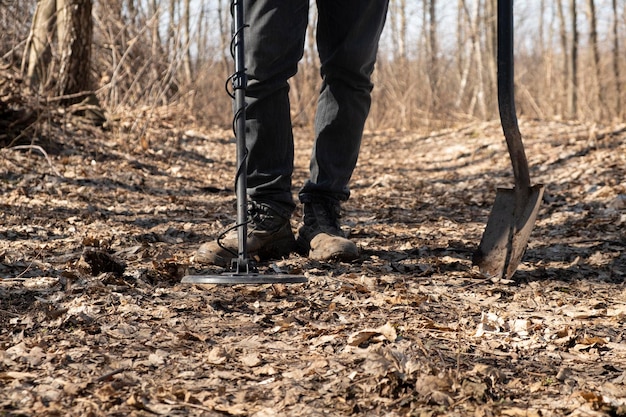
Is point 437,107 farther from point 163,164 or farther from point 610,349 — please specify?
point 610,349

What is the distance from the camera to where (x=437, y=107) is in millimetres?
12891

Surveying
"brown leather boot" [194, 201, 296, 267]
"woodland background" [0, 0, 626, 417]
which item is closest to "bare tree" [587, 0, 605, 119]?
"woodland background" [0, 0, 626, 417]

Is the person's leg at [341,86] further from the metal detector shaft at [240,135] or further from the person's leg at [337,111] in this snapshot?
the metal detector shaft at [240,135]

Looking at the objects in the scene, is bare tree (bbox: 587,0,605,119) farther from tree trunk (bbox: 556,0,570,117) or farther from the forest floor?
the forest floor

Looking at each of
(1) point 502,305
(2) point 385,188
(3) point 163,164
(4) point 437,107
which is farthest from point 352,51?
(4) point 437,107

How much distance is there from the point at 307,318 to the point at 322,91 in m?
1.20

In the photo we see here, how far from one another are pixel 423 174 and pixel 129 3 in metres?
4.54

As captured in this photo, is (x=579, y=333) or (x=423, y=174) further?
(x=423, y=174)

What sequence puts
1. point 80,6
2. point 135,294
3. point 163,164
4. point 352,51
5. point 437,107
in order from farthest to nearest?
1. point 437,107
2. point 80,6
3. point 163,164
4. point 352,51
5. point 135,294

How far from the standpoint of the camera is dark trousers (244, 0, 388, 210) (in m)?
2.61

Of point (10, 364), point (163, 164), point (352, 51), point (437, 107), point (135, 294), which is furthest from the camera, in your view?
point (437, 107)

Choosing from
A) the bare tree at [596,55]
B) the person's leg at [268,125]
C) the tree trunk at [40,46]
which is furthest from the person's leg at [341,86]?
the bare tree at [596,55]

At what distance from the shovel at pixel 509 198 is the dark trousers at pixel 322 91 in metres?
0.53

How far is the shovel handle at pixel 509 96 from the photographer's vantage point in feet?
8.78
